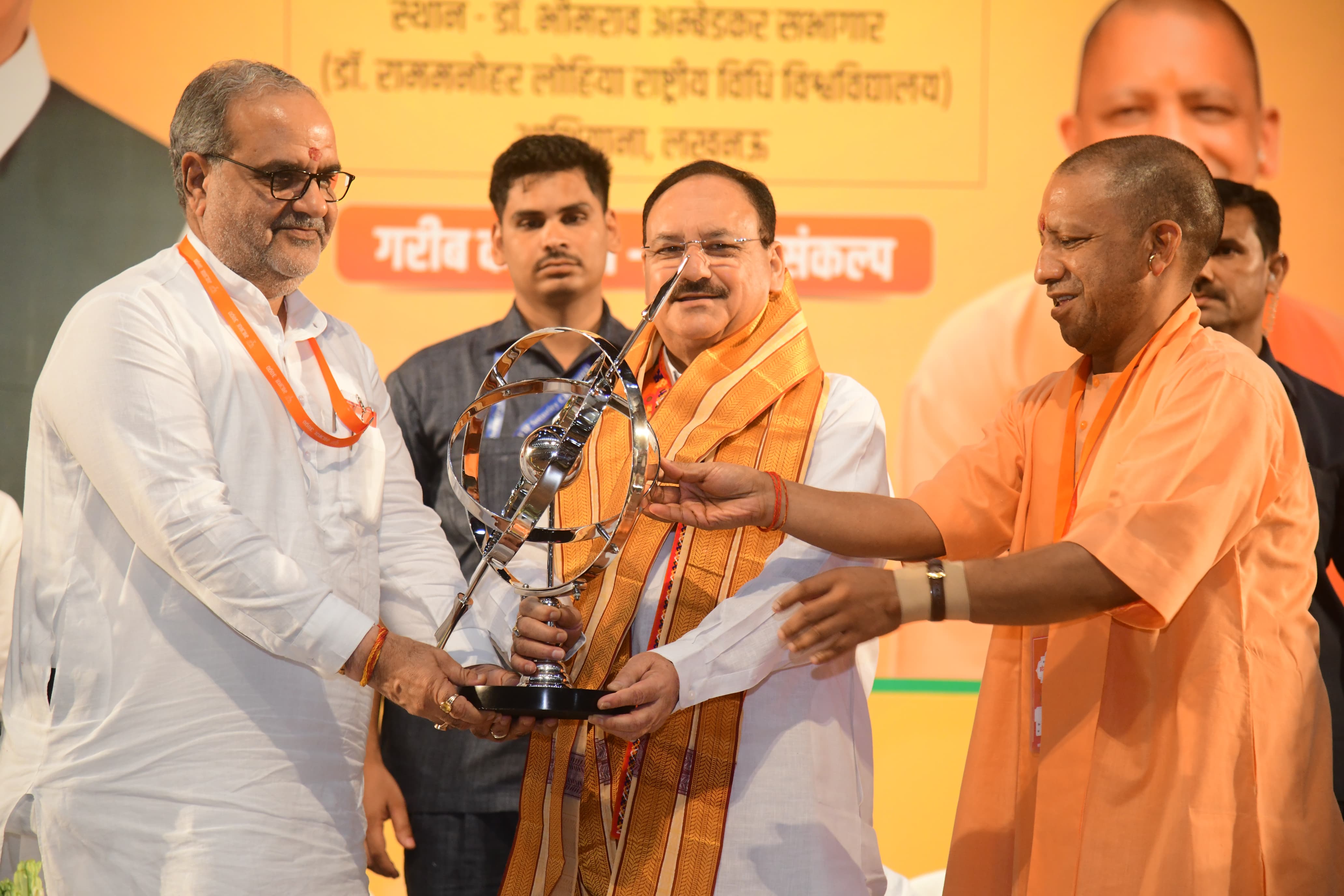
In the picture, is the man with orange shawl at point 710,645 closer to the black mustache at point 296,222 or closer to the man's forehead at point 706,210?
the man's forehead at point 706,210

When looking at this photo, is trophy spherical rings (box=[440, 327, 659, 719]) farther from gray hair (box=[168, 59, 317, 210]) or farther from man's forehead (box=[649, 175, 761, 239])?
gray hair (box=[168, 59, 317, 210])

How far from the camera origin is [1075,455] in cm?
252

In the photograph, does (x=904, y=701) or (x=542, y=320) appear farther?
(x=904, y=701)

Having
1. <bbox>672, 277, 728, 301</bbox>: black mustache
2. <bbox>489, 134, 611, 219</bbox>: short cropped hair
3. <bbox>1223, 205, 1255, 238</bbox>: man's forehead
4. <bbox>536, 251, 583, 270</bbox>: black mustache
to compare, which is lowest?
<bbox>672, 277, 728, 301</bbox>: black mustache

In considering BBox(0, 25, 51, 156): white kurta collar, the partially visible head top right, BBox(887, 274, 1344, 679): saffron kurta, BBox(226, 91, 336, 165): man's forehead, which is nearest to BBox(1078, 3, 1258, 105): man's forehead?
the partially visible head top right

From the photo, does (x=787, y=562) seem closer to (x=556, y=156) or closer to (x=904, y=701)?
(x=556, y=156)

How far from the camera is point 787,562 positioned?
2.57 meters

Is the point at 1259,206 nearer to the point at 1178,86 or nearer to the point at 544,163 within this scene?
the point at 1178,86

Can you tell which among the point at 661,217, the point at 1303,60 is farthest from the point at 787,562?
the point at 1303,60

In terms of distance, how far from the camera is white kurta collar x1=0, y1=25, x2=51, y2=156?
14.7ft

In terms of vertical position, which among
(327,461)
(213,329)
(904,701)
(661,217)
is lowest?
(904,701)

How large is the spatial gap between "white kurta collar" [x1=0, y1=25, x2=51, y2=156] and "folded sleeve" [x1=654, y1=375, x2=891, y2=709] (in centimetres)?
336

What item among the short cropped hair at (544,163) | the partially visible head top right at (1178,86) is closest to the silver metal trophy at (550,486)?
the short cropped hair at (544,163)

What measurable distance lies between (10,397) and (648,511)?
3084 mm
